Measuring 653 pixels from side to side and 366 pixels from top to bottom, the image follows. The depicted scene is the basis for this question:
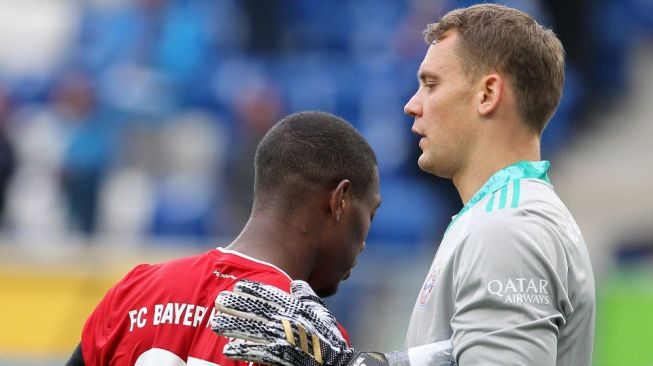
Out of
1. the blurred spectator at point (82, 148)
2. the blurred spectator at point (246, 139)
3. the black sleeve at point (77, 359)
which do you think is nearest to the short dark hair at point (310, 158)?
the black sleeve at point (77, 359)

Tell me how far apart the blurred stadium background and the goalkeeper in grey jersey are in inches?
190

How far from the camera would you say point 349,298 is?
24.4ft

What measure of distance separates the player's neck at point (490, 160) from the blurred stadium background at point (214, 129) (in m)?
4.80

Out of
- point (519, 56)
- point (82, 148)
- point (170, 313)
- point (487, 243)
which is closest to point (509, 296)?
point (487, 243)

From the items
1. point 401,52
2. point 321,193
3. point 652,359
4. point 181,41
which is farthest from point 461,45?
point 181,41

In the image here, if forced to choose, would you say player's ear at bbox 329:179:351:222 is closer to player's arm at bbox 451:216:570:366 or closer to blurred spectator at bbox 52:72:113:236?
player's arm at bbox 451:216:570:366

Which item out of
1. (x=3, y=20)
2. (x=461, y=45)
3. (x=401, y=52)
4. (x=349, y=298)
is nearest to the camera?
(x=461, y=45)

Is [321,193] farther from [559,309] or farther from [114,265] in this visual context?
[114,265]

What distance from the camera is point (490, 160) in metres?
2.98

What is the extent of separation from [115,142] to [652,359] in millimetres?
4940

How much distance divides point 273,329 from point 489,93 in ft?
2.65

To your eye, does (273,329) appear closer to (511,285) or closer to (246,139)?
(511,285)

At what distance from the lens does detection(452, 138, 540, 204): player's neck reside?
2.97 metres

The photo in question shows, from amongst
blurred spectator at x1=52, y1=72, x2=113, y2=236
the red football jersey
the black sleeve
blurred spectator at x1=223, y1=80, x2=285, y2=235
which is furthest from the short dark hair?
blurred spectator at x1=52, y1=72, x2=113, y2=236
